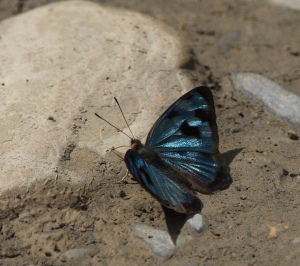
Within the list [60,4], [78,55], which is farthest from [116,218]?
[60,4]

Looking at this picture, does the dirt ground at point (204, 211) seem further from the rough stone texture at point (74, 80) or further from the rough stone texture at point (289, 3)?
the rough stone texture at point (289, 3)

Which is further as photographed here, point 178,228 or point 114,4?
point 114,4

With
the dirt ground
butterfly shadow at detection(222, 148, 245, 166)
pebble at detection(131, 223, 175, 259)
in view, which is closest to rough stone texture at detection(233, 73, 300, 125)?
the dirt ground

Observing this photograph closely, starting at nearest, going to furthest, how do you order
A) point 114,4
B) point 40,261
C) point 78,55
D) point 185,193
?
point 40,261
point 185,193
point 78,55
point 114,4

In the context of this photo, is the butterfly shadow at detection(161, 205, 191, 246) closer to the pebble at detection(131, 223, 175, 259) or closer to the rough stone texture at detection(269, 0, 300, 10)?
the pebble at detection(131, 223, 175, 259)

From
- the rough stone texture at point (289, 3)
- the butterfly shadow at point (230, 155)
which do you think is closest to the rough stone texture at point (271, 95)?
the butterfly shadow at point (230, 155)

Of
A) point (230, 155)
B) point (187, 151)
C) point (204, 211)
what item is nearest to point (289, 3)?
point (230, 155)

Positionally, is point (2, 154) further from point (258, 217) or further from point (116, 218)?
point (258, 217)
